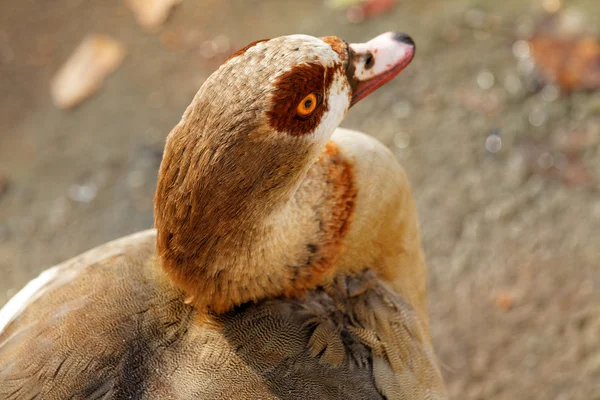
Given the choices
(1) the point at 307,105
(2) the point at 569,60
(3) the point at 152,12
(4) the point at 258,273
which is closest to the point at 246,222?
(4) the point at 258,273

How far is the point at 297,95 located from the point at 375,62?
0.37m

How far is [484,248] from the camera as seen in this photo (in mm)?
2682

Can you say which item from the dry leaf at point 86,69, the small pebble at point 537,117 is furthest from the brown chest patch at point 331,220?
the dry leaf at point 86,69

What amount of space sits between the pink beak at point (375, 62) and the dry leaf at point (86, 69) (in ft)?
6.98

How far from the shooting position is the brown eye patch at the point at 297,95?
1329mm

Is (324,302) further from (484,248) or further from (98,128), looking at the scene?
(98,128)

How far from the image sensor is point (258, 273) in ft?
5.13

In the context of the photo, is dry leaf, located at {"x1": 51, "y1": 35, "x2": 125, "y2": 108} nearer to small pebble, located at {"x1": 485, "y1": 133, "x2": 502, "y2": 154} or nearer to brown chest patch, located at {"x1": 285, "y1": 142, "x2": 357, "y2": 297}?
small pebble, located at {"x1": 485, "y1": 133, "x2": 502, "y2": 154}

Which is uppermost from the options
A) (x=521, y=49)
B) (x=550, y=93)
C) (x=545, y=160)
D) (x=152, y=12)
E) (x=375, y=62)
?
(x=375, y=62)

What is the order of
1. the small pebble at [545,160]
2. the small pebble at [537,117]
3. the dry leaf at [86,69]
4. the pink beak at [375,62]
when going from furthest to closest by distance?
the dry leaf at [86,69] → the small pebble at [537,117] → the small pebble at [545,160] → the pink beak at [375,62]

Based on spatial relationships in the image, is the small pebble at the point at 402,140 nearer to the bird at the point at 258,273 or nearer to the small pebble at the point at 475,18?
the small pebble at the point at 475,18

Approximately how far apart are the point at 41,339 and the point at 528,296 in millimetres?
1802

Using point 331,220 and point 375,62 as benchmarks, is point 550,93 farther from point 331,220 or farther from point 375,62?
point 331,220

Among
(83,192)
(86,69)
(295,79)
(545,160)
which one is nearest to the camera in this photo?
(295,79)
